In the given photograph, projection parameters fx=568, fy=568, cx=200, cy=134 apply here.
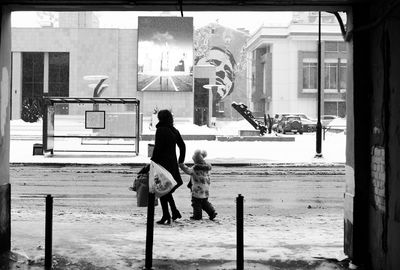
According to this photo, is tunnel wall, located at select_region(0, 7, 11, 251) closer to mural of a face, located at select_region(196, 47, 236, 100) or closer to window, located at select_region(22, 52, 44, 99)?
window, located at select_region(22, 52, 44, 99)

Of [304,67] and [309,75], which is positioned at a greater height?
[304,67]

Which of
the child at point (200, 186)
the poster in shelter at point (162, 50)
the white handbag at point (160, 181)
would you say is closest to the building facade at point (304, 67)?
the poster in shelter at point (162, 50)

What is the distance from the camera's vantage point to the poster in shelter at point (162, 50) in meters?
56.2

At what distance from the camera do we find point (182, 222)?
31.0ft

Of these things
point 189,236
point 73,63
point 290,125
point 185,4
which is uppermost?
point 73,63

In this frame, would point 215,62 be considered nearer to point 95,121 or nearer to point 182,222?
point 95,121

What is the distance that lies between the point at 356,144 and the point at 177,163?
344 centimetres

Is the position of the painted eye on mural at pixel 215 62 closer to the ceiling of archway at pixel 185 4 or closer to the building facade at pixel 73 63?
the building facade at pixel 73 63

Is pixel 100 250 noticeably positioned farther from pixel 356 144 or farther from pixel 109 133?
pixel 109 133

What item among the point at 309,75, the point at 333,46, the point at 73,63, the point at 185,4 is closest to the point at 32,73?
the point at 73,63

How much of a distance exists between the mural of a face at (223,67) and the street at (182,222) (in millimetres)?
82511

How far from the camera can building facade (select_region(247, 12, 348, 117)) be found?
7388 centimetres

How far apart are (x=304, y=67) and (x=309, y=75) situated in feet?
4.25

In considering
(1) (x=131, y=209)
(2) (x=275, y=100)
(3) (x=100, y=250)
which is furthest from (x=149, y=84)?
(3) (x=100, y=250)
